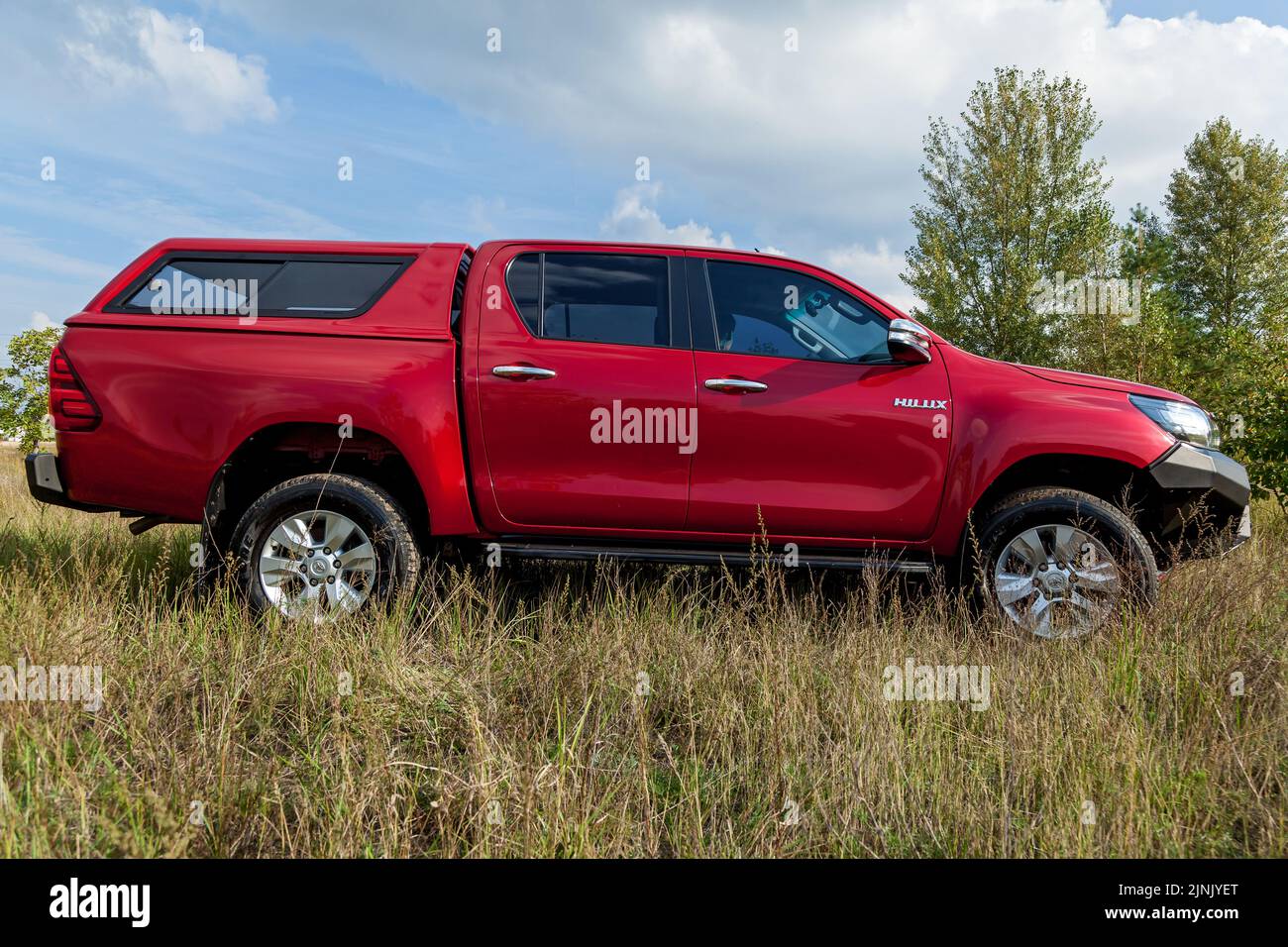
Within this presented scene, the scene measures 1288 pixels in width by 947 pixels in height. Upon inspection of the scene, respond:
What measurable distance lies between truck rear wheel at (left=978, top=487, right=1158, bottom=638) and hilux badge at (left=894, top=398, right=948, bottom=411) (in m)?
0.57

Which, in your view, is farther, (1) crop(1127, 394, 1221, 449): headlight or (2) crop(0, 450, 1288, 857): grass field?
(1) crop(1127, 394, 1221, 449): headlight

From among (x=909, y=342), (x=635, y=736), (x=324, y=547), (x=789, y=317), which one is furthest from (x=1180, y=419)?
(x=324, y=547)

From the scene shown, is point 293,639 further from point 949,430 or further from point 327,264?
point 949,430

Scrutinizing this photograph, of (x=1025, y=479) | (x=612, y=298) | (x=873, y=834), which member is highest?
(x=612, y=298)

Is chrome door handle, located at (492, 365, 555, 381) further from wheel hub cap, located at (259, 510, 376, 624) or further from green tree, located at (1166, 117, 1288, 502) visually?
green tree, located at (1166, 117, 1288, 502)

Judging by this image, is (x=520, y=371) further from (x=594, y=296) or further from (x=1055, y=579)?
(x=1055, y=579)

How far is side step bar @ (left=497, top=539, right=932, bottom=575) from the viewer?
3.72 meters

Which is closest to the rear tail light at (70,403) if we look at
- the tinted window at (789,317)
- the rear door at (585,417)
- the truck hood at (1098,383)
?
the rear door at (585,417)

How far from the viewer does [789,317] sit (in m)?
3.96

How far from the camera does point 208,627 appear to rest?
3.43 meters

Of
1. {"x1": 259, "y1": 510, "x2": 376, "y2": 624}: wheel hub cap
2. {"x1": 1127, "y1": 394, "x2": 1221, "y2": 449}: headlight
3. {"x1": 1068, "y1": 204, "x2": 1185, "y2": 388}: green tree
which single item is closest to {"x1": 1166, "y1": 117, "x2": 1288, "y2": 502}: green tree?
{"x1": 1068, "y1": 204, "x2": 1185, "y2": 388}: green tree
